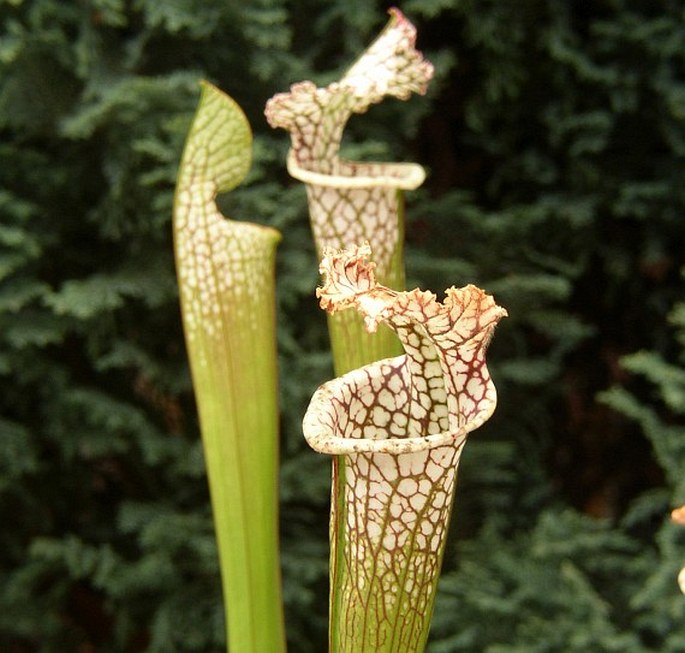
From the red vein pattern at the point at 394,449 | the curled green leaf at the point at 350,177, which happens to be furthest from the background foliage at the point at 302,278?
the red vein pattern at the point at 394,449

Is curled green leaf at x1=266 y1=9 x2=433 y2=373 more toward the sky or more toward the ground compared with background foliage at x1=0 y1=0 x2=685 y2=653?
more toward the sky

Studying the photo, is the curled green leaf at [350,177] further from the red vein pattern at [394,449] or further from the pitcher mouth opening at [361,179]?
the red vein pattern at [394,449]

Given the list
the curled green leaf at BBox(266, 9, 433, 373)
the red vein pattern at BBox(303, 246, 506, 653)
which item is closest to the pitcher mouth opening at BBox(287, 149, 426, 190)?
the curled green leaf at BBox(266, 9, 433, 373)

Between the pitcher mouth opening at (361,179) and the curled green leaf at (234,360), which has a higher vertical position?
the pitcher mouth opening at (361,179)

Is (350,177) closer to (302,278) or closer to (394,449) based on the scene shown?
(394,449)

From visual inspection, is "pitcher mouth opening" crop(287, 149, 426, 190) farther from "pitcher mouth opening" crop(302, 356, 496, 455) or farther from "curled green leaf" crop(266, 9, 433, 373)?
"pitcher mouth opening" crop(302, 356, 496, 455)

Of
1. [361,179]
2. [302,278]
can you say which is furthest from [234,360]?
[302,278]
